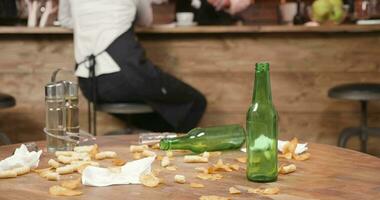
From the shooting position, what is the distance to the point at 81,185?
1.23 metres

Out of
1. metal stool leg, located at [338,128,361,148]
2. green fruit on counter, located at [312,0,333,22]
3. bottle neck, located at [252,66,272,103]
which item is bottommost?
metal stool leg, located at [338,128,361,148]

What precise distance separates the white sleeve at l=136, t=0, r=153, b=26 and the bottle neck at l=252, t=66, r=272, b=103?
2.05 m

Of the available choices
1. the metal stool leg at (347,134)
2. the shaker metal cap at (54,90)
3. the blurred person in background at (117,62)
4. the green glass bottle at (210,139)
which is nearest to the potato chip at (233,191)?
the green glass bottle at (210,139)

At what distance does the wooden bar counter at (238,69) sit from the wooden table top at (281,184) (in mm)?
2146

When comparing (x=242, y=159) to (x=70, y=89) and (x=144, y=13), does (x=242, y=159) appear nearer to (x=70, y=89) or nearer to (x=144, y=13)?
(x=70, y=89)

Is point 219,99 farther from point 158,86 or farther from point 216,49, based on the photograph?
point 158,86

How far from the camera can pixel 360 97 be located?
319cm

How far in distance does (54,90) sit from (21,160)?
11.0 inches

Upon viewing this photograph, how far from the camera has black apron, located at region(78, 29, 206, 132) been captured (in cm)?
312

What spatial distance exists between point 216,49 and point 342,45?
2.54ft

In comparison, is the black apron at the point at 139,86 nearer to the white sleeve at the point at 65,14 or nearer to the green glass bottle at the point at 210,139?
the white sleeve at the point at 65,14

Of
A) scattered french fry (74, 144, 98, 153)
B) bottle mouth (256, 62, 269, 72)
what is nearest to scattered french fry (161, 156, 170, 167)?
scattered french fry (74, 144, 98, 153)

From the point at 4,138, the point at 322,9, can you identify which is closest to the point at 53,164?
the point at 4,138

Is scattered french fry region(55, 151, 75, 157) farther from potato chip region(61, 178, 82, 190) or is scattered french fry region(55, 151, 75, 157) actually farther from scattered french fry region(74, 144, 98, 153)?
potato chip region(61, 178, 82, 190)
